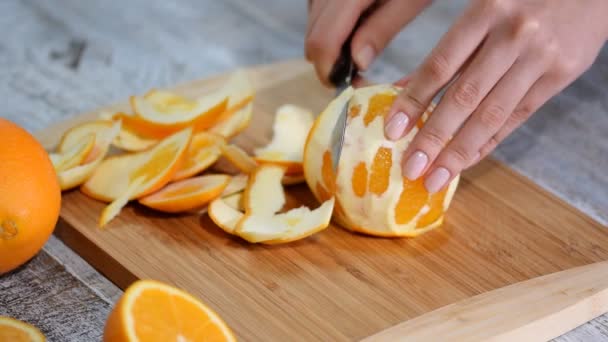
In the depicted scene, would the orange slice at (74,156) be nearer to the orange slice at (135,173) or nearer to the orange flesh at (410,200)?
the orange slice at (135,173)

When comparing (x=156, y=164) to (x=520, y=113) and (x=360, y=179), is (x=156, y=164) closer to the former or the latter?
(x=360, y=179)

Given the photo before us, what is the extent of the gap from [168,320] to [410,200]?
1.87ft

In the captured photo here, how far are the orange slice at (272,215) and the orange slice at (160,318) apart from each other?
316 mm

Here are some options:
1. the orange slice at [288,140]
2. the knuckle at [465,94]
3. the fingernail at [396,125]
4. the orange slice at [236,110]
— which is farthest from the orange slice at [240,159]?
the knuckle at [465,94]

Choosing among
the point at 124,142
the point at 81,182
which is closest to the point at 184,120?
the point at 124,142

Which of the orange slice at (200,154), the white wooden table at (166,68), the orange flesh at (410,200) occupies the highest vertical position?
the orange flesh at (410,200)

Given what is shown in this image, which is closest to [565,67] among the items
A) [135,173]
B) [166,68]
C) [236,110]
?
[236,110]

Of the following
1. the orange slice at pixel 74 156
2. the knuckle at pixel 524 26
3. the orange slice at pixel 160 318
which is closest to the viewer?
the orange slice at pixel 160 318

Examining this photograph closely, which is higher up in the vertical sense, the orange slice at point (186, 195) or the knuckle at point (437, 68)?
the knuckle at point (437, 68)

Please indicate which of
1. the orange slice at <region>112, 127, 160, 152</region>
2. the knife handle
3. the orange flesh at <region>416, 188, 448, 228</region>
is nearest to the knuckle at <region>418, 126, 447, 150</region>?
the orange flesh at <region>416, 188, 448, 228</region>

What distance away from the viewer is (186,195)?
1.64 meters

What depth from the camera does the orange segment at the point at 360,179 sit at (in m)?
1.57

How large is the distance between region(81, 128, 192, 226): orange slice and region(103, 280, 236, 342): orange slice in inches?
17.2

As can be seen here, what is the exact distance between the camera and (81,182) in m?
1.72
